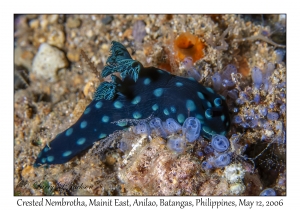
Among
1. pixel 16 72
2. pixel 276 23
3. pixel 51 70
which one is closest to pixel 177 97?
pixel 276 23

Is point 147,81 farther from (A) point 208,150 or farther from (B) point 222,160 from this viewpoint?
(B) point 222,160

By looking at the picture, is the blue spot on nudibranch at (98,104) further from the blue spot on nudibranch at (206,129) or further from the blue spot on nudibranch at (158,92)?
the blue spot on nudibranch at (206,129)

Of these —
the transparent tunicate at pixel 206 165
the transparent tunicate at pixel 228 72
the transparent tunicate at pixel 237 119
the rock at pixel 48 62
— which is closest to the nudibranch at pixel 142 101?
the transparent tunicate at pixel 237 119

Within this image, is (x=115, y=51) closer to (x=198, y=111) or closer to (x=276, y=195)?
(x=198, y=111)

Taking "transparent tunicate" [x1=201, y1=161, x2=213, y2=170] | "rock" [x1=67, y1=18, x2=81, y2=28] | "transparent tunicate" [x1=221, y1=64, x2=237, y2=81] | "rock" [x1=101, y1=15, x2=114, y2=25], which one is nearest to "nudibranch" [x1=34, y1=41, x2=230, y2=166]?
"transparent tunicate" [x1=201, y1=161, x2=213, y2=170]

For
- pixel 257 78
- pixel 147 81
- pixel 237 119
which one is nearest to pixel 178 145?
pixel 147 81
